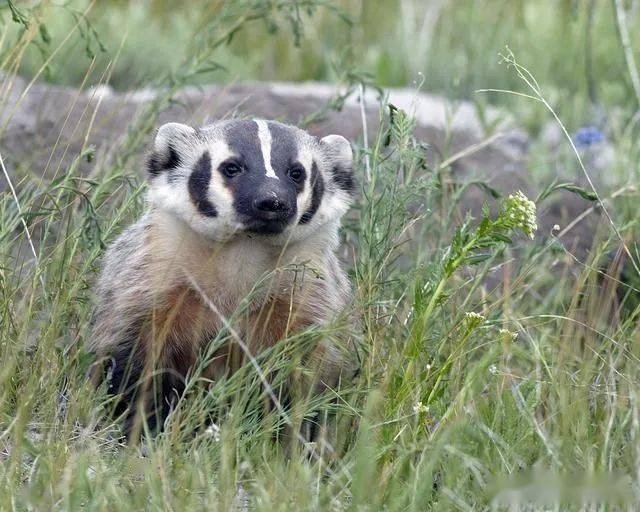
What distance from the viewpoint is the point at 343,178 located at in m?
3.99

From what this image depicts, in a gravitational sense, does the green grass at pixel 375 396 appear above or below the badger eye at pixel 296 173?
below

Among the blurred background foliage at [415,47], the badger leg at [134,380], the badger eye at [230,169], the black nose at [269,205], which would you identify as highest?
the badger eye at [230,169]

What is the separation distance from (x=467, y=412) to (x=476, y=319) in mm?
301

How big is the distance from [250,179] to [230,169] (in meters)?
0.12

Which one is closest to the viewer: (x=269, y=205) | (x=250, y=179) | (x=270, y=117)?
(x=269, y=205)

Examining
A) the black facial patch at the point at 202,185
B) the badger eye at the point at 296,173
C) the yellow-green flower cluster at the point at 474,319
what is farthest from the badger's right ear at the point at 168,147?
the yellow-green flower cluster at the point at 474,319

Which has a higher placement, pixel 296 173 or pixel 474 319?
pixel 296 173

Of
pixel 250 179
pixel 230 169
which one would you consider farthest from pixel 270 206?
pixel 230 169

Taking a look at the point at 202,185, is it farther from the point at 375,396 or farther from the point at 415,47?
the point at 415,47

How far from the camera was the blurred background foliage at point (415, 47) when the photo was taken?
7.12 meters

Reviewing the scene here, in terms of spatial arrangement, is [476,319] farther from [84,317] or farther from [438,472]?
[84,317]

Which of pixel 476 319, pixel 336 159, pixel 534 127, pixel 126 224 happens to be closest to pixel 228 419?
pixel 476 319

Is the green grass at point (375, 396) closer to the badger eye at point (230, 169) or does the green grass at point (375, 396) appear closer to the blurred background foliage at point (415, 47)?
the badger eye at point (230, 169)

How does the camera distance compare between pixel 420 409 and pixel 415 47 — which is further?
pixel 415 47
